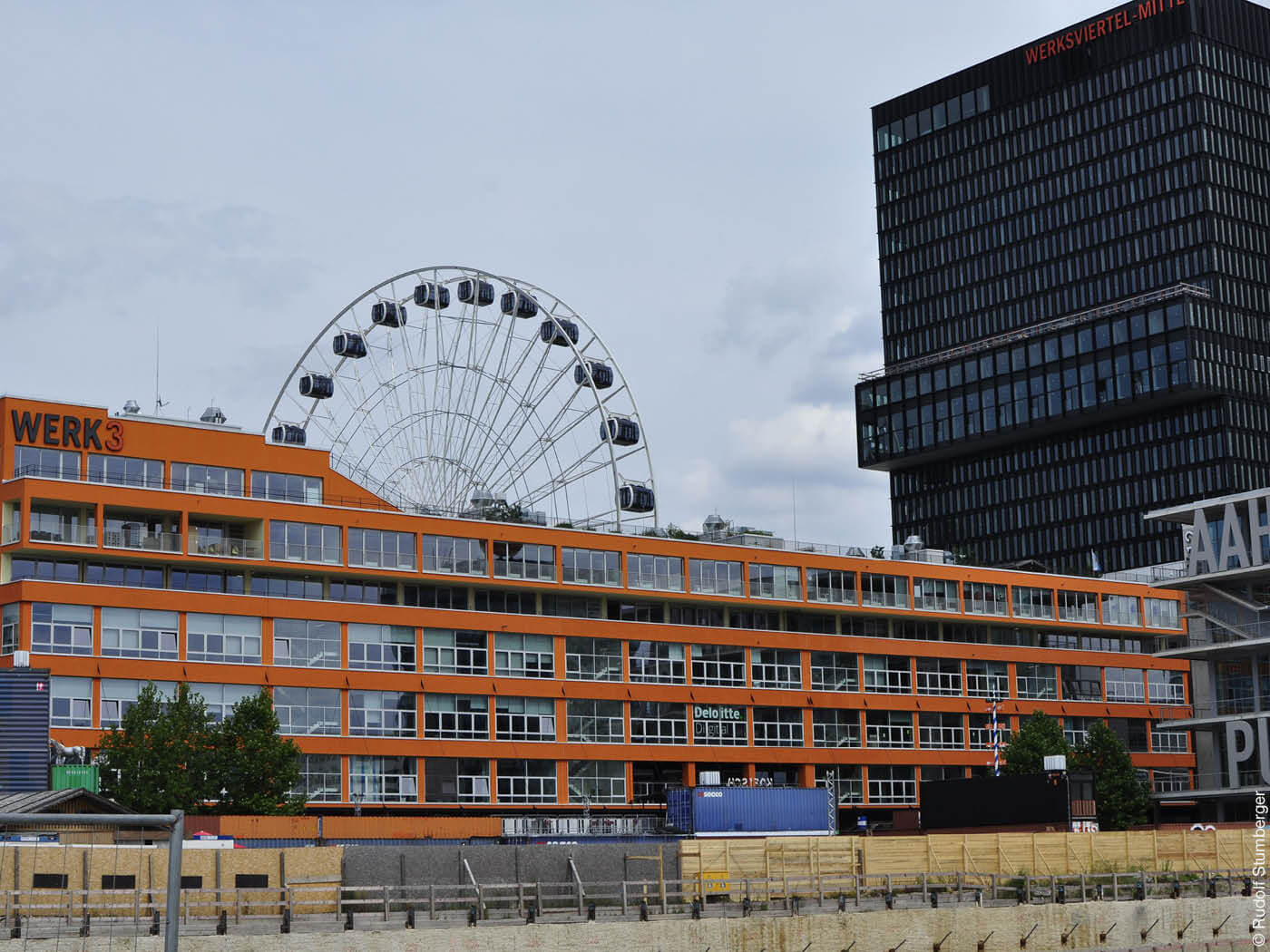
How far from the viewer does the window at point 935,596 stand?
136m

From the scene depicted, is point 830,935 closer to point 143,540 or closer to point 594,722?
point 143,540

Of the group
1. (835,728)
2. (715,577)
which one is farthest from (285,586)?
(835,728)

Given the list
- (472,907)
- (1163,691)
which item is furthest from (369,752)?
(1163,691)

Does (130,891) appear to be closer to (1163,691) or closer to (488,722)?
(488,722)

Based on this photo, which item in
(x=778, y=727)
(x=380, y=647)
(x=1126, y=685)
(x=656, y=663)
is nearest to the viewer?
(x=380, y=647)

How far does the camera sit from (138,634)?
101625 millimetres

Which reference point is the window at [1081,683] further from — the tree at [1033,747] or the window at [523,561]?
the window at [523,561]

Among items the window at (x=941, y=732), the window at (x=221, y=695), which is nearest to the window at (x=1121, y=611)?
the window at (x=941, y=732)

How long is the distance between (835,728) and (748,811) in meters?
36.0

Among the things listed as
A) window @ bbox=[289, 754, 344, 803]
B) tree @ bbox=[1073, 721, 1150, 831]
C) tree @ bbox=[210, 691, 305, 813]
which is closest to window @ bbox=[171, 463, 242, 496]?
tree @ bbox=[210, 691, 305, 813]

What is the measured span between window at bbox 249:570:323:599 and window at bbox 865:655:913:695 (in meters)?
42.5

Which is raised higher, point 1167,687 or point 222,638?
point 222,638

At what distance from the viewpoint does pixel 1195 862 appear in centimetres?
7869

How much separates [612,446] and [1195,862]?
166ft
